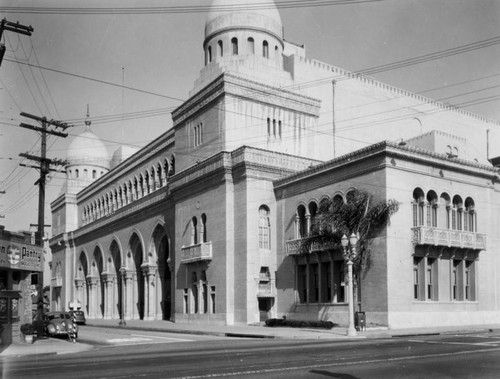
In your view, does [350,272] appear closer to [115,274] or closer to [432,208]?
[432,208]

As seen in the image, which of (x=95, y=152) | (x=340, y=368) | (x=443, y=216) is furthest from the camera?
(x=95, y=152)

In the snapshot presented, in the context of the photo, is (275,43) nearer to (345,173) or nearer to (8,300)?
(345,173)

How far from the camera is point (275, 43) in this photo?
158 feet

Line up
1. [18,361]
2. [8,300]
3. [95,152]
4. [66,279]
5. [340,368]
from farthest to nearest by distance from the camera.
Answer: [95,152], [66,279], [8,300], [18,361], [340,368]

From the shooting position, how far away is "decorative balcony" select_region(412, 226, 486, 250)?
33.0m

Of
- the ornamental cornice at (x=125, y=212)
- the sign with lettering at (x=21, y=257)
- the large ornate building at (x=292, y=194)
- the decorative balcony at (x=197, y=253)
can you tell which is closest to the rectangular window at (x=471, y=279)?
the large ornate building at (x=292, y=194)

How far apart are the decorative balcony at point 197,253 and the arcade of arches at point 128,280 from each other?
14.8 ft

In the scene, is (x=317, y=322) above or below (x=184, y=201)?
below

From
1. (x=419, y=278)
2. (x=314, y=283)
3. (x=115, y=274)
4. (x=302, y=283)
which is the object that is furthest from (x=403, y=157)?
(x=115, y=274)

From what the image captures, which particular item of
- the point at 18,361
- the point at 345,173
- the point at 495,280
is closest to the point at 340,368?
the point at 18,361

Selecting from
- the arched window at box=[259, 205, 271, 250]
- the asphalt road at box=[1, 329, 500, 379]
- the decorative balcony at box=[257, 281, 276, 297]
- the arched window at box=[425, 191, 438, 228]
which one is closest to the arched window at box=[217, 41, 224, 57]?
the arched window at box=[259, 205, 271, 250]

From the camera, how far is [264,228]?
135 ft

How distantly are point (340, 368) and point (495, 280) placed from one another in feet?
88.9

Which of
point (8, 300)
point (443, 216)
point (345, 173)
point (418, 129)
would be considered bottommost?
point (8, 300)
